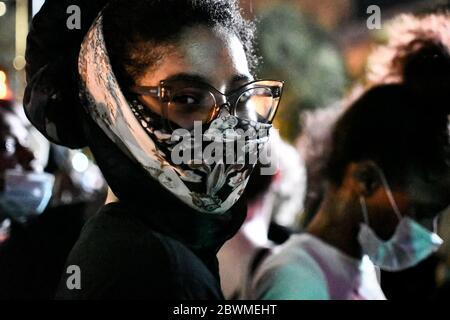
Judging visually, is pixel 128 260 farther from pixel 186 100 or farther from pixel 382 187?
pixel 382 187

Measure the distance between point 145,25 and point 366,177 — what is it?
774mm

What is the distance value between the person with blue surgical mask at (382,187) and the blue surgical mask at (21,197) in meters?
0.73

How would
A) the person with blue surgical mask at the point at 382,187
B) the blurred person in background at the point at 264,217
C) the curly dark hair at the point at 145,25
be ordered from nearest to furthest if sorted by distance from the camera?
the curly dark hair at the point at 145,25, the blurred person in background at the point at 264,217, the person with blue surgical mask at the point at 382,187

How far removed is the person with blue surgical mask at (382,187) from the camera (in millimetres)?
2004

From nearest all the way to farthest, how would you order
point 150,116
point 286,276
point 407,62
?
point 150,116
point 286,276
point 407,62

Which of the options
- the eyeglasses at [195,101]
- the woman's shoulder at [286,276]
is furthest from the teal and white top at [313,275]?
the eyeglasses at [195,101]

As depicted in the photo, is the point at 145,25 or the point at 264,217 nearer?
the point at 145,25

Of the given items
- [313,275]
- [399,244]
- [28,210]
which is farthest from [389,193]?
[28,210]

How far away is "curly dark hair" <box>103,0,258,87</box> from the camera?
170 centimetres

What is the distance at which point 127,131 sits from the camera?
1710 millimetres

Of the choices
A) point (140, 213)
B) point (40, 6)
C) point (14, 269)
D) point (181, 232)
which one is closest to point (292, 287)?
point (181, 232)

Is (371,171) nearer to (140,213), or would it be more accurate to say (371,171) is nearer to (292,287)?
(292,287)

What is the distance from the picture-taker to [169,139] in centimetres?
172

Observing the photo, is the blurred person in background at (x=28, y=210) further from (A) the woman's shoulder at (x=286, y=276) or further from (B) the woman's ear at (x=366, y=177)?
(B) the woman's ear at (x=366, y=177)
